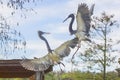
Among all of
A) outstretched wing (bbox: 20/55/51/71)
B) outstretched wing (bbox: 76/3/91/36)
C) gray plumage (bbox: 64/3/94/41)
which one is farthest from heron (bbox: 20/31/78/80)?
outstretched wing (bbox: 76/3/91/36)

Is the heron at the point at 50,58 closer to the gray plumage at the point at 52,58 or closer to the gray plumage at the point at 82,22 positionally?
the gray plumage at the point at 52,58

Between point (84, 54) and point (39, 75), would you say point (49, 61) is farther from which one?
point (84, 54)

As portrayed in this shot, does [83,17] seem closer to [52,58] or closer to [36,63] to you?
[52,58]

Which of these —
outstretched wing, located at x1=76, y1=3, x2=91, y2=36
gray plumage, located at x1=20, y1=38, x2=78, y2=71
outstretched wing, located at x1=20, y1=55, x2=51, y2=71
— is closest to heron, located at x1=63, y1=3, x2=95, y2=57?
outstretched wing, located at x1=76, y1=3, x2=91, y2=36

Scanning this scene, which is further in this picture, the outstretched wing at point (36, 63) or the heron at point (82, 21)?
the outstretched wing at point (36, 63)

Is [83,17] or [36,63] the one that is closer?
[83,17]

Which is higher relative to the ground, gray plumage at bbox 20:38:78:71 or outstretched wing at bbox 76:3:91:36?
outstretched wing at bbox 76:3:91:36

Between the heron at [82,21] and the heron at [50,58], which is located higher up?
the heron at [82,21]

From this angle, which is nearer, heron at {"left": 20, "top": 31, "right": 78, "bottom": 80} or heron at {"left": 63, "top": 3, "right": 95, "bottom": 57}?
heron at {"left": 63, "top": 3, "right": 95, "bottom": 57}

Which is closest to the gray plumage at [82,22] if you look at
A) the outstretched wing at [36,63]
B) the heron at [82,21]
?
the heron at [82,21]

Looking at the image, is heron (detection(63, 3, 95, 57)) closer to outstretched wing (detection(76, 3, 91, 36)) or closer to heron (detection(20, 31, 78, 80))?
outstretched wing (detection(76, 3, 91, 36))

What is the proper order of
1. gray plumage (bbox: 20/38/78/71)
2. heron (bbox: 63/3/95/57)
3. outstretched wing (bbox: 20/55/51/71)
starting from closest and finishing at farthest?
heron (bbox: 63/3/95/57) → gray plumage (bbox: 20/38/78/71) → outstretched wing (bbox: 20/55/51/71)

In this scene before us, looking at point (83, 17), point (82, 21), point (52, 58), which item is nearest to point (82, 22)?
point (82, 21)

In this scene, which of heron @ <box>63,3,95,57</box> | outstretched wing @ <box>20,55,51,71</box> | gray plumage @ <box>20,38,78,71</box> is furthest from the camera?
outstretched wing @ <box>20,55,51,71</box>
